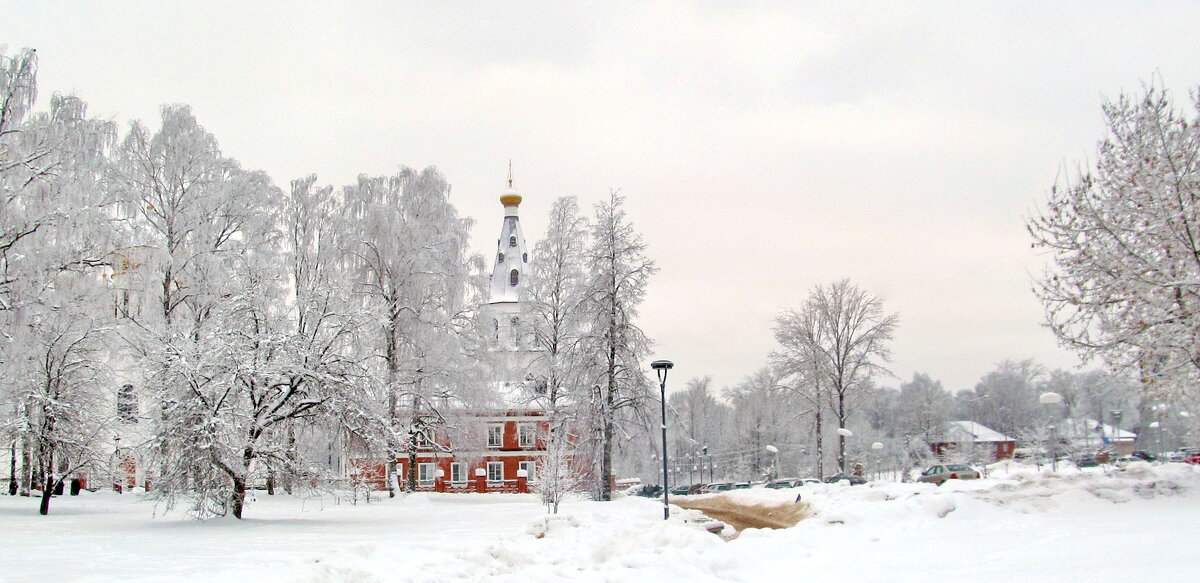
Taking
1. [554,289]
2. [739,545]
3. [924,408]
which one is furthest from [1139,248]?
[924,408]

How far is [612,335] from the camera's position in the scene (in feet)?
106

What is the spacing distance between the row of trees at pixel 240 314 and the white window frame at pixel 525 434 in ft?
31.4

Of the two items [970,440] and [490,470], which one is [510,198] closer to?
[490,470]

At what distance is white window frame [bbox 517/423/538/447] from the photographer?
1841 inches

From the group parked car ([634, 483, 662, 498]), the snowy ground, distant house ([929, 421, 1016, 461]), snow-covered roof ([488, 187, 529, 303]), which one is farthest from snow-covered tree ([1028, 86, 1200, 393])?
distant house ([929, 421, 1016, 461])

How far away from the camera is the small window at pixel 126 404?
26008 millimetres

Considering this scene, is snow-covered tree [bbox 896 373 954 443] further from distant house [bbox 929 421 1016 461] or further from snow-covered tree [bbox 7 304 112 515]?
snow-covered tree [bbox 7 304 112 515]

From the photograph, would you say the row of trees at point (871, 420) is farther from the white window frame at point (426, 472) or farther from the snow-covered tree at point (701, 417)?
the white window frame at point (426, 472)

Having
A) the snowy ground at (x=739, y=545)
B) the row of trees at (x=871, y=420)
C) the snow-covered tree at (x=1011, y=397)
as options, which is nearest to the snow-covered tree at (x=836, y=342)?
the row of trees at (x=871, y=420)

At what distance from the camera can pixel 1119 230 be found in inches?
670

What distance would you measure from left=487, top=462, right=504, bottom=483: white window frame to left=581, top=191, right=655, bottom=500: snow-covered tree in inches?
570

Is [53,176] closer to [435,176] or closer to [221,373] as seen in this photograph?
[221,373]

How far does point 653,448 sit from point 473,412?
23.3ft

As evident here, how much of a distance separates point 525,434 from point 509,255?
12976 mm
